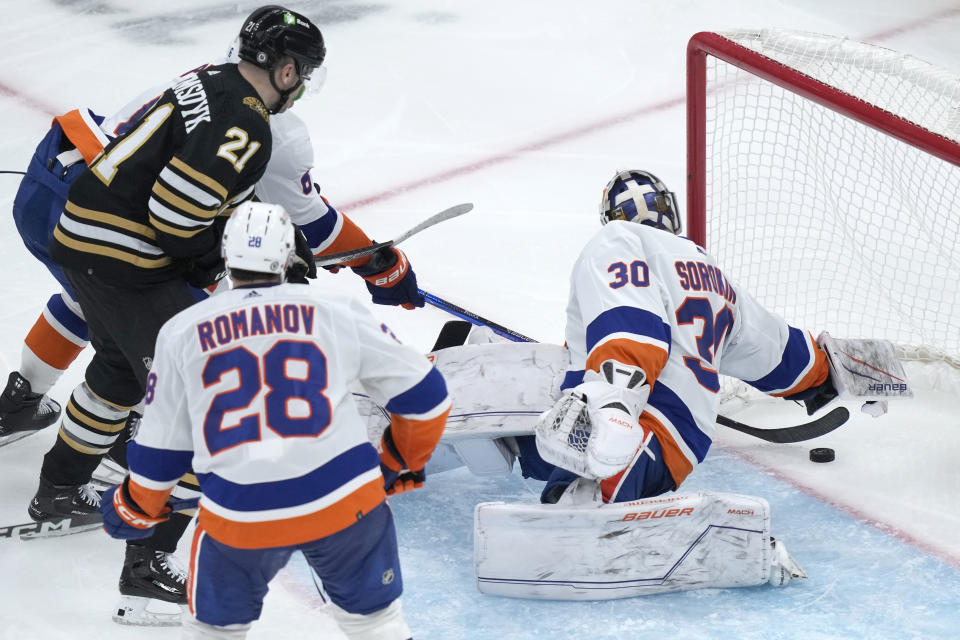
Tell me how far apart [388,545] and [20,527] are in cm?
111

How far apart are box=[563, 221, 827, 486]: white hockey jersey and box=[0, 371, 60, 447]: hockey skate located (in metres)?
1.25

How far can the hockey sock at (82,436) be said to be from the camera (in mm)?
2586

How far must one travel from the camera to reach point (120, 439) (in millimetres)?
2943

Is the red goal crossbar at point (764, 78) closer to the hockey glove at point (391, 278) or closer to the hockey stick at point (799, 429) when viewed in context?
the hockey stick at point (799, 429)

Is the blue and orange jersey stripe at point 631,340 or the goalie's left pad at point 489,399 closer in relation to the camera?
the blue and orange jersey stripe at point 631,340

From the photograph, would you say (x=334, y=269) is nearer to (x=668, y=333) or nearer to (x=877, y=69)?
(x=668, y=333)

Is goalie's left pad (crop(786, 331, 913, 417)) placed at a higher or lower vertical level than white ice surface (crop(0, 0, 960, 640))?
higher

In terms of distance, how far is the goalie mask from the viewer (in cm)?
262

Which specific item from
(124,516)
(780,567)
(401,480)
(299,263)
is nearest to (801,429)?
(780,567)

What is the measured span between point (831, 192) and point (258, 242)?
2150 millimetres

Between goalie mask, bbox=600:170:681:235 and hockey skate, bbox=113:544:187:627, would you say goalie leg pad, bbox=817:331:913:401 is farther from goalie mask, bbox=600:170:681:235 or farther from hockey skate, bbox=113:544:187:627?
hockey skate, bbox=113:544:187:627

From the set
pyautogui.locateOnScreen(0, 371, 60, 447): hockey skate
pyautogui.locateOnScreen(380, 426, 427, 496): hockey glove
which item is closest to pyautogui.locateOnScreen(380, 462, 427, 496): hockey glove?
pyautogui.locateOnScreen(380, 426, 427, 496): hockey glove

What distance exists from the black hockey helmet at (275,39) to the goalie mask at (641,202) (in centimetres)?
68

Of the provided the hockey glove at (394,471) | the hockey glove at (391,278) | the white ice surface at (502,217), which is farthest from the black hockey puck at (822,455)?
the hockey glove at (394,471)
